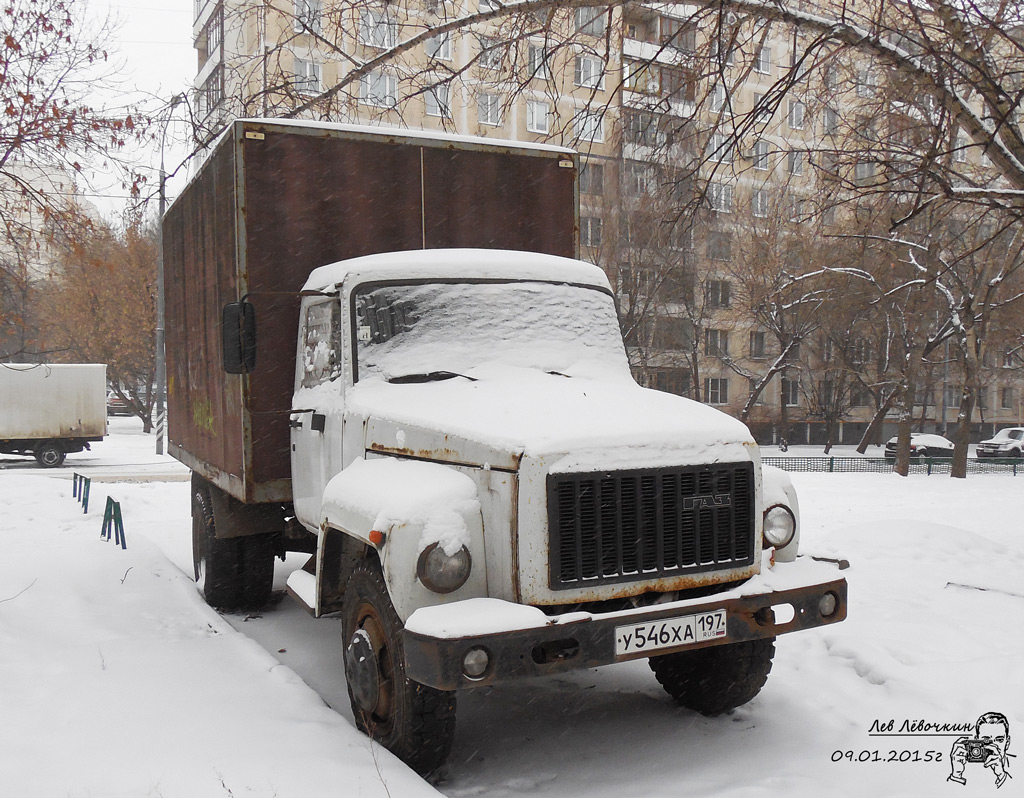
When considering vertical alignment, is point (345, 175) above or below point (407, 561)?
above

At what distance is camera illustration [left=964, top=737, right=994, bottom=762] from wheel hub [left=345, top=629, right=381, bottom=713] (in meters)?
2.83

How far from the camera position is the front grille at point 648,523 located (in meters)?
3.87

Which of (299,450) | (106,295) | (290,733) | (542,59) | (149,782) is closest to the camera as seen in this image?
(149,782)

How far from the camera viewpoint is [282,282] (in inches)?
229

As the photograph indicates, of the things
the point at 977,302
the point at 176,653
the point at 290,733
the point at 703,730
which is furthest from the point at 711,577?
the point at 977,302

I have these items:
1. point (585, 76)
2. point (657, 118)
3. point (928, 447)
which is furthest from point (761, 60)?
point (928, 447)

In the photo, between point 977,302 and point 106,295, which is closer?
point 977,302

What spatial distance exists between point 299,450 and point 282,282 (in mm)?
1083

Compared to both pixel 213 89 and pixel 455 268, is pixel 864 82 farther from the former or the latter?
pixel 213 89

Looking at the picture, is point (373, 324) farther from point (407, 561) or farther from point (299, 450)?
point (407, 561)

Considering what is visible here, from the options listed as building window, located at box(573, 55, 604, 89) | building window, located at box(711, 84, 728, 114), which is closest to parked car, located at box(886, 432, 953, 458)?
building window, located at box(711, 84, 728, 114)

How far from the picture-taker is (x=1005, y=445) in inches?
1508

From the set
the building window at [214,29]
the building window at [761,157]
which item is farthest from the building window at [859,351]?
the building window at [214,29]

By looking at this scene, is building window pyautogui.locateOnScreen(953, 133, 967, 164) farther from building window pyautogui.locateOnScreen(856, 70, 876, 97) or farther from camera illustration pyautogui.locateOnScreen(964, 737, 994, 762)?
camera illustration pyautogui.locateOnScreen(964, 737, 994, 762)
